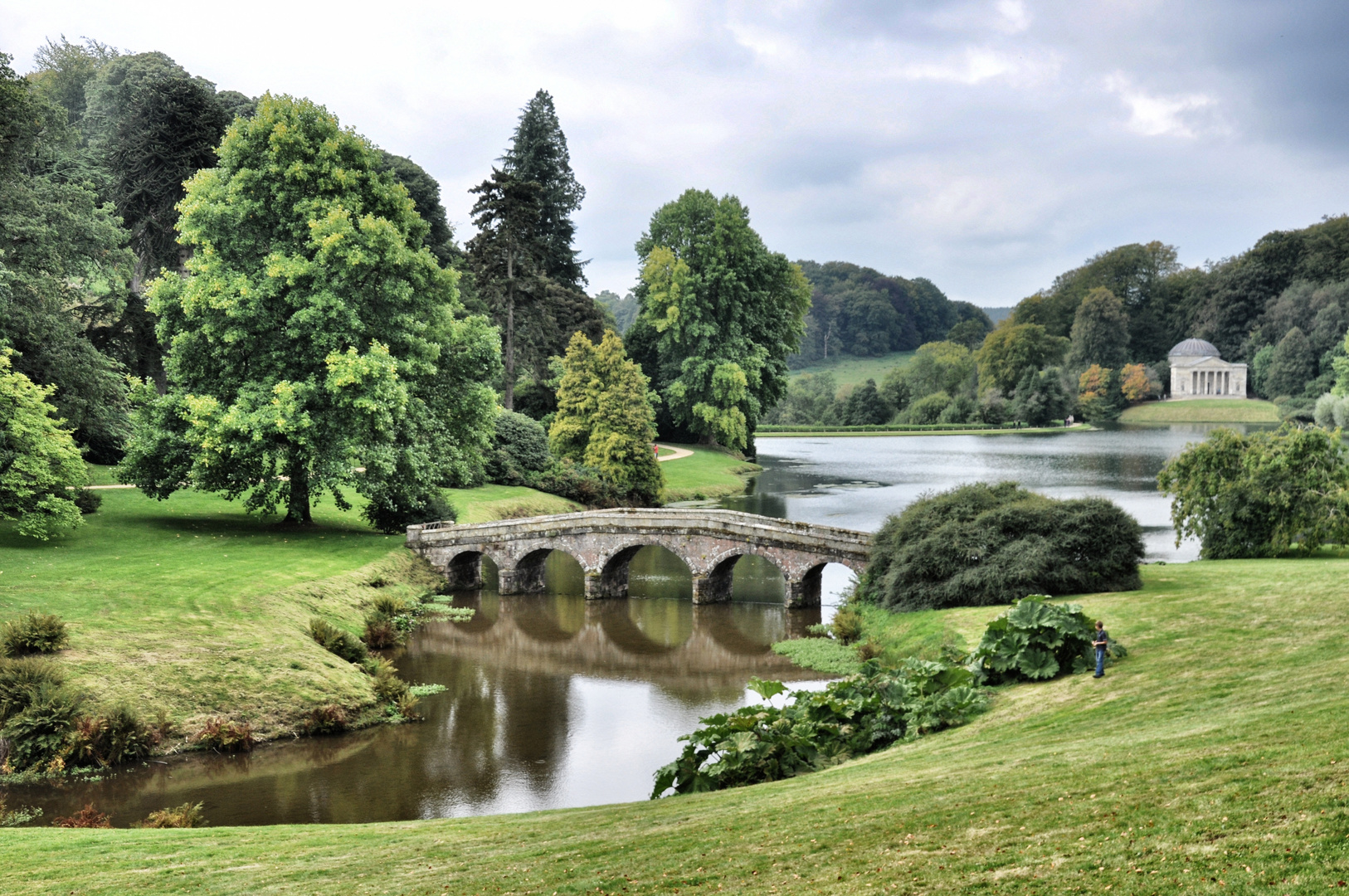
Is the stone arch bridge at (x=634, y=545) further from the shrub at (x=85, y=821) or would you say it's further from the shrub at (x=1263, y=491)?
the shrub at (x=85, y=821)

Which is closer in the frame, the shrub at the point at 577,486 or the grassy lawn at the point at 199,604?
the grassy lawn at the point at 199,604

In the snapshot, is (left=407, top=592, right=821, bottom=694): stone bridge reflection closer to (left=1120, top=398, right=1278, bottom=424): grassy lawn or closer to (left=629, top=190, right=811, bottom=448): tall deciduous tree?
(left=629, top=190, right=811, bottom=448): tall deciduous tree

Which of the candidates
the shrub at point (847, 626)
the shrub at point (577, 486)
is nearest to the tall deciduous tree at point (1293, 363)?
the shrub at point (577, 486)

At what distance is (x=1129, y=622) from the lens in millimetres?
22516

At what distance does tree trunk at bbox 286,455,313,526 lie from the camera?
1505 inches

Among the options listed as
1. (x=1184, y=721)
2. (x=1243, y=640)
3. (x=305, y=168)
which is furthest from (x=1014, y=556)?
(x=305, y=168)

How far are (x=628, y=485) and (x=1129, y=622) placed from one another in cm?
3664

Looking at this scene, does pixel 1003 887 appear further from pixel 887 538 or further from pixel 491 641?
pixel 491 641

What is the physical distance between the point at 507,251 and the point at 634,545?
29.7 metres

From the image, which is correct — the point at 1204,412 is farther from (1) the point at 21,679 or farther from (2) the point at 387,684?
(1) the point at 21,679

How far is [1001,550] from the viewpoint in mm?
28609

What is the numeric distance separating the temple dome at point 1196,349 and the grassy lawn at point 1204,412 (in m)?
7.43

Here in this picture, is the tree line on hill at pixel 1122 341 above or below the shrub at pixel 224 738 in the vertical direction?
above

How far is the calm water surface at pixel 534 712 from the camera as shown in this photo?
64.3ft
